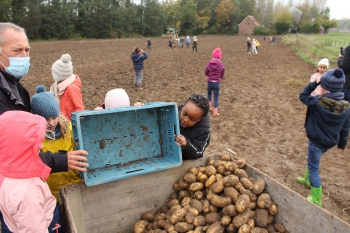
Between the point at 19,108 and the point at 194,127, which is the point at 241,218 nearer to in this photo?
the point at 194,127

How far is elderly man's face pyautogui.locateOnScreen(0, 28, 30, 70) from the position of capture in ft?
8.11

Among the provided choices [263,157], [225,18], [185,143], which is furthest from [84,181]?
[225,18]

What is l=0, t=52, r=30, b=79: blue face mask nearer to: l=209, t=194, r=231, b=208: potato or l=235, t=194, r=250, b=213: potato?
l=209, t=194, r=231, b=208: potato

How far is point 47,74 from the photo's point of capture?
13.8 meters

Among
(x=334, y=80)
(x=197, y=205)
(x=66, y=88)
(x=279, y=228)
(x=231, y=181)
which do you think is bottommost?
(x=279, y=228)

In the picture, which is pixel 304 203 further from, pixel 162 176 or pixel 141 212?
pixel 141 212

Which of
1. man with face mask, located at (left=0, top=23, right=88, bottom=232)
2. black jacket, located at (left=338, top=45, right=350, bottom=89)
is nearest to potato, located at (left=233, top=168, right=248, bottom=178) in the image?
man with face mask, located at (left=0, top=23, right=88, bottom=232)

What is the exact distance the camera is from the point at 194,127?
3.31 metres

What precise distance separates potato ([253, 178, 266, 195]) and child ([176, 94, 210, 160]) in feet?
2.18

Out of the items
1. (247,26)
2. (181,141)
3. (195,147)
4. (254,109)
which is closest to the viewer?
(181,141)

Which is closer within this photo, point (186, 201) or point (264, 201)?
point (264, 201)

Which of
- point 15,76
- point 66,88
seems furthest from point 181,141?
point 66,88

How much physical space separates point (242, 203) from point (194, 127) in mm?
1005

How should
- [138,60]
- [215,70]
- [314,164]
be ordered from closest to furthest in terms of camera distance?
[314,164]
[215,70]
[138,60]
